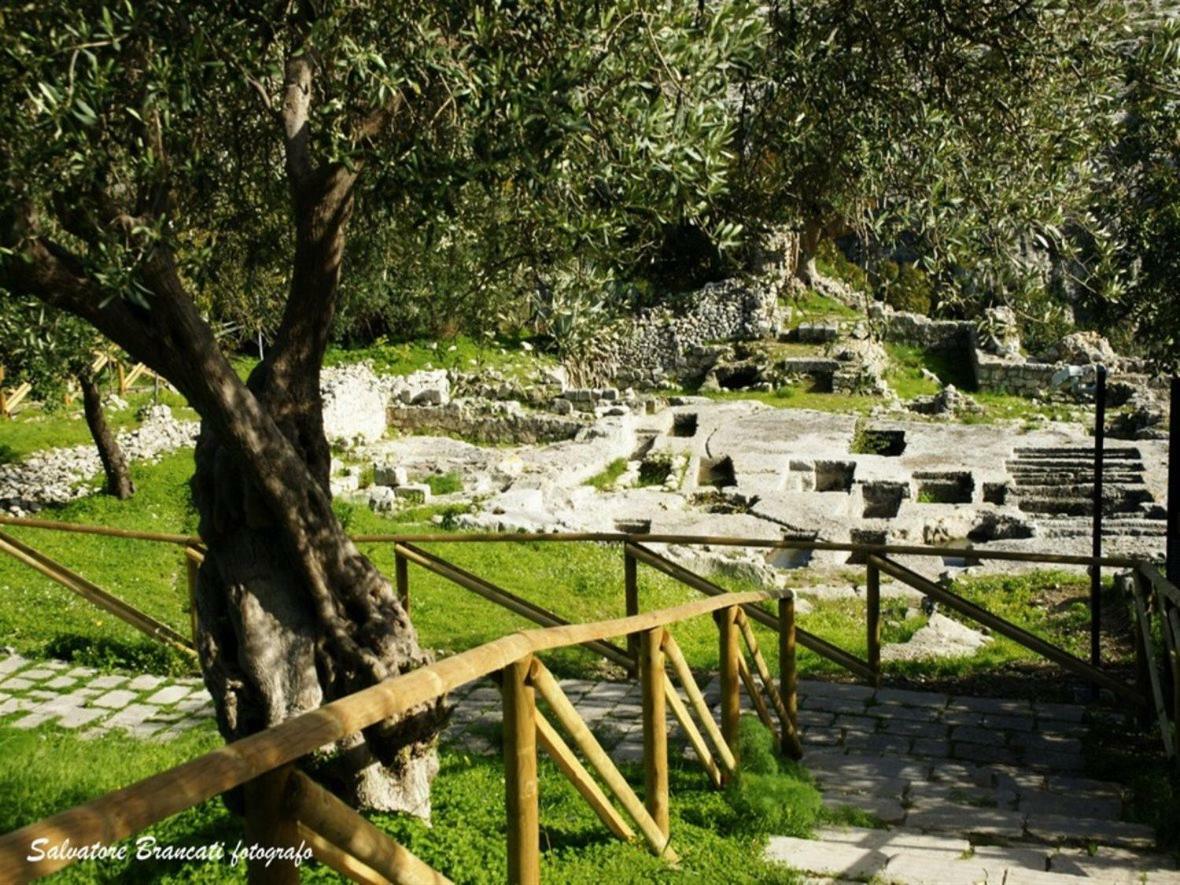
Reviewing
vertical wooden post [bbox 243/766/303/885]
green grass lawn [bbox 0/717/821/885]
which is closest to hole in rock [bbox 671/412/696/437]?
green grass lawn [bbox 0/717/821/885]

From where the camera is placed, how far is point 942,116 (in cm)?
721

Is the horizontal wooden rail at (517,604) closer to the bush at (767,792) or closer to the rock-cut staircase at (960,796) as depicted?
the rock-cut staircase at (960,796)

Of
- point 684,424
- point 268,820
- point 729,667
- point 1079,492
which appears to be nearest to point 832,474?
point 1079,492

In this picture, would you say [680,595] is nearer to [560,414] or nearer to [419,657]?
[419,657]

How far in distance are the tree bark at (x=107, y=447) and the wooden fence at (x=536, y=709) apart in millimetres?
7103

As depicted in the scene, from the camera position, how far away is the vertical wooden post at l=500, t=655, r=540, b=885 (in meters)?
3.76

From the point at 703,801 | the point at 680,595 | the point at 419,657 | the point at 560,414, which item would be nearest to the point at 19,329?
the point at 419,657

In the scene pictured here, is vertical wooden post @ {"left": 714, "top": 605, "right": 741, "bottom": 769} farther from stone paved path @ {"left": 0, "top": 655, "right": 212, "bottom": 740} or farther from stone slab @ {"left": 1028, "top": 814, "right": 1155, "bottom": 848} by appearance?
stone paved path @ {"left": 0, "top": 655, "right": 212, "bottom": 740}

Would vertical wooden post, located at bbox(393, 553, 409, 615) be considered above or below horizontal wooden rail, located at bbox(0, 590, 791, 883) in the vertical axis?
below

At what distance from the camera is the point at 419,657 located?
245 inches

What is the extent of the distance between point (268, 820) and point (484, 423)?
27891 mm

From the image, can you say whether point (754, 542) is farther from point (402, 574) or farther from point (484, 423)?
point (484, 423)

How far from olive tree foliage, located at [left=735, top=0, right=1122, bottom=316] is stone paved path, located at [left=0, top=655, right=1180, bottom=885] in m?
3.07

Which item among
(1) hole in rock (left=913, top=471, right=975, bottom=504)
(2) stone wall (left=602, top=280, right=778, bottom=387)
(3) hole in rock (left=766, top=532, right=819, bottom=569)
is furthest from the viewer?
(2) stone wall (left=602, top=280, right=778, bottom=387)
